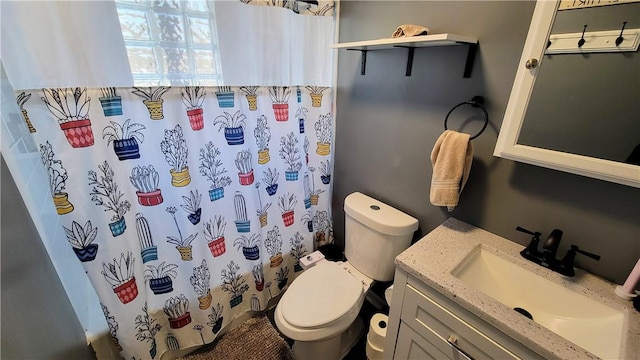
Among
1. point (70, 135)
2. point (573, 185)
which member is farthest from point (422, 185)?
point (70, 135)

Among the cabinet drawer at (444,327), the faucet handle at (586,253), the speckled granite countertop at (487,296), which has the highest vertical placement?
the faucet handle at (586,253)

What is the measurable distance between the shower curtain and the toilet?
0.37m

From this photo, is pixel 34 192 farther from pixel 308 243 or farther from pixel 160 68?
pixel 308 243

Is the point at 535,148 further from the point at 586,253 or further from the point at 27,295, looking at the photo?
the point at 27,295

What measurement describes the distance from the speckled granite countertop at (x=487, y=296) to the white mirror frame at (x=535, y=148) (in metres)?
0.36

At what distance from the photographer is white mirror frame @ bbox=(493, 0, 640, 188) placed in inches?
31.3

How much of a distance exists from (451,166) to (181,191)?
1185 mm

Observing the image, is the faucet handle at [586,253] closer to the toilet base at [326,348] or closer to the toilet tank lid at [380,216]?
the toilet tank lid at [380,216]

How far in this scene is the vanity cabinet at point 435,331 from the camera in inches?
31.1

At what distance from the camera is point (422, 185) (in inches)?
53.1

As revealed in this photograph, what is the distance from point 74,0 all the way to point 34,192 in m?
0.67

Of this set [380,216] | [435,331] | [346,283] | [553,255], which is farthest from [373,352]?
[553,255]

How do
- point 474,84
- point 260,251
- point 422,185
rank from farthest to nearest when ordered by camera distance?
1. point 260,251
2. point 422,185
3. point 474,84

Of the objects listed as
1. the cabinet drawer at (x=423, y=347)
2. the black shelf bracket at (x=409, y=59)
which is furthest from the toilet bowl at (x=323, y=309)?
the black shelf bracket at (x=409, y=59)
